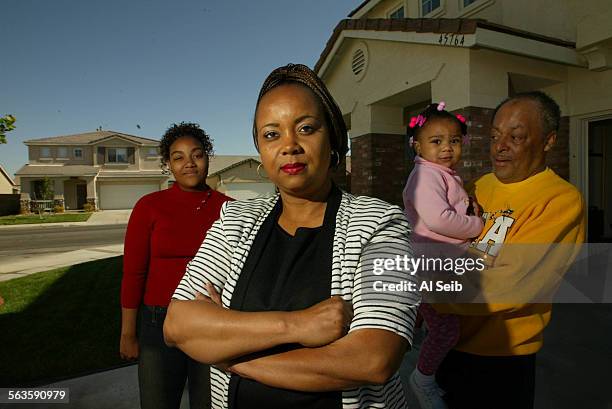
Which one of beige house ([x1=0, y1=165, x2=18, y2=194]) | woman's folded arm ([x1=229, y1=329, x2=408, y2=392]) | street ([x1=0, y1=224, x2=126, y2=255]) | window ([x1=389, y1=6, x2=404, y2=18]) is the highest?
window ([x1=389, y1=6, x2=404, y2=18])

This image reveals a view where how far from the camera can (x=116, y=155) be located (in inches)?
1540

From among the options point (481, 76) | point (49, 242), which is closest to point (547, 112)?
point (481, 76)

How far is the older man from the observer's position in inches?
67.5

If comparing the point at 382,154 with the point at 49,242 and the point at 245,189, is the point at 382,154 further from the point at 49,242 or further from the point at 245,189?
the point at 245,189

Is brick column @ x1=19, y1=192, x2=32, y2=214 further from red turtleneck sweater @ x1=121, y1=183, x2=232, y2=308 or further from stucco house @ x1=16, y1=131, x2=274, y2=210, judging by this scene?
red turtleneck sweater @ x1=121, y1=183, x2=232, y2=308

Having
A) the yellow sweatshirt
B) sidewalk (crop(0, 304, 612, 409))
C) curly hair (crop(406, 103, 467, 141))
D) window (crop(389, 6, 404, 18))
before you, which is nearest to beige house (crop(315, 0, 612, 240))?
window (crop(389, 6, 404, 18))

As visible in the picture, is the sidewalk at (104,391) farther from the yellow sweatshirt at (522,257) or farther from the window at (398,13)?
the window at (398,13)

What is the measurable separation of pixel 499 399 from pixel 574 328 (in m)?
3.58

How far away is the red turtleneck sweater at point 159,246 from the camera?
2451 mm

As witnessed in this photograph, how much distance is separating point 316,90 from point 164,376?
1998mm

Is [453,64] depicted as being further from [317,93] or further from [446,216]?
[317,93]

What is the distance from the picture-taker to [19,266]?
10094mm

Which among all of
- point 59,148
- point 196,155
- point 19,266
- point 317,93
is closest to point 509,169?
point 317,93

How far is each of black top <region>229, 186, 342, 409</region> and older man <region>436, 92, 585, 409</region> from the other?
885 millimetres
